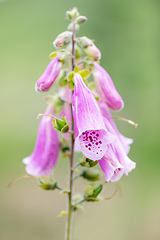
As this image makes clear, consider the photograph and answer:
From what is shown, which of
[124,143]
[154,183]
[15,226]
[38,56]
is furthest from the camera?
[38,56]

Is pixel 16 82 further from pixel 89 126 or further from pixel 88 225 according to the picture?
pixel 89 126

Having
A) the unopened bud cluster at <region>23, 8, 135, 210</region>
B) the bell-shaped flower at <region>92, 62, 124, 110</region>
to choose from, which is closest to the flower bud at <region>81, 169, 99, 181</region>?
the unopened bud cluster at <region>23, 8, 135, 210</region>

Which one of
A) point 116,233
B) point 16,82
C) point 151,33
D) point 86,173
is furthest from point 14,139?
point 86,173

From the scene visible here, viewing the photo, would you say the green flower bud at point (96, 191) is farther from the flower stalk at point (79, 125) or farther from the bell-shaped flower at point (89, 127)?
the bell-shaped flower at point (89, 127)

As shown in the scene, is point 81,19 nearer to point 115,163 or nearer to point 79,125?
point 79,125

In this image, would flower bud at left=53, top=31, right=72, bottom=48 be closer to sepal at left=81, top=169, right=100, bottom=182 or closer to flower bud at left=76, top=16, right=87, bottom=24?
flower bud at left=76, top=16, right=87, bottom=24

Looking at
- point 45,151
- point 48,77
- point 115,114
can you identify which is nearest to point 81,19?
point 48,77
